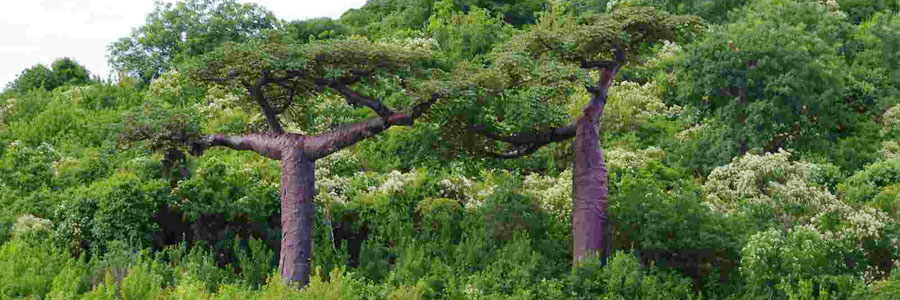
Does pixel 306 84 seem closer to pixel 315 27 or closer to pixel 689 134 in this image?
pixel 689 134

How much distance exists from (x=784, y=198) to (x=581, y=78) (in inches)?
174

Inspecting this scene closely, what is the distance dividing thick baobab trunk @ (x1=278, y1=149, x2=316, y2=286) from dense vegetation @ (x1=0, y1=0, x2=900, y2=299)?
0.76 metres

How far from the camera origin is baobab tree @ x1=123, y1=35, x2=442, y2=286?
44.2 ft

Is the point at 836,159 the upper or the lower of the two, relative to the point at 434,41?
lower

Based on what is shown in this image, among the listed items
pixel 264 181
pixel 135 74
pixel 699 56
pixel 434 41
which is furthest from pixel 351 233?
pixel 135 74

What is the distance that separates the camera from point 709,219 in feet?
45.1

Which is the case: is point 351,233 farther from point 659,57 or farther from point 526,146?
point 659,57

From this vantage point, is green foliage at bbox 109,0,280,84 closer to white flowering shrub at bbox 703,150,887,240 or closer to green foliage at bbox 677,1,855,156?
green foliage at bbox 677,1,855,156

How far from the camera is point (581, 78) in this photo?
13070mm

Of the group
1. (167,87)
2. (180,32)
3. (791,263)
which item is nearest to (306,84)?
(791,263)

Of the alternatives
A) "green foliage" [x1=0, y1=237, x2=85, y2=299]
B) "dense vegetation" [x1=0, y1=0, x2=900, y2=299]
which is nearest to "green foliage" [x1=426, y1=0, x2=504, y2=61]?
"dense vegetation" [x1=0, y1=0, x2=900, y2=299]

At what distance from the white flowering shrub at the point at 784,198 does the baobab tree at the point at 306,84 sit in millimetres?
5639

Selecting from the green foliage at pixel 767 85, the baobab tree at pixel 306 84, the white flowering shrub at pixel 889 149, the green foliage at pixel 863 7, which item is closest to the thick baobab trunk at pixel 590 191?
the baobab tree at pixel 306 84

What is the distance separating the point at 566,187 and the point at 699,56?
6.48 metres
